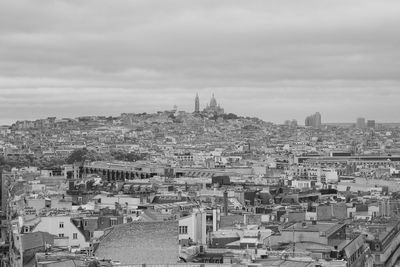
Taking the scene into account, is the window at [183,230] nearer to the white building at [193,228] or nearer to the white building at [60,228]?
the white building at [193,228]

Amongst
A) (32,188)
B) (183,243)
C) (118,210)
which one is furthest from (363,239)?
(32,188)

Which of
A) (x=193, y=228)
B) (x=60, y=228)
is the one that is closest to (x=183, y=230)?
(x=193, y=228)

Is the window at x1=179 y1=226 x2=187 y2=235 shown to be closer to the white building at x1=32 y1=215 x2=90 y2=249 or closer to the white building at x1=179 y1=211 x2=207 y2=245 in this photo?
the white building at x1=179 y1=211 x2=207 y2=245

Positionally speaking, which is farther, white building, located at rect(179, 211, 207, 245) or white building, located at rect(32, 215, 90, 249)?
white building, located at rect(32, 215, 90, 249)

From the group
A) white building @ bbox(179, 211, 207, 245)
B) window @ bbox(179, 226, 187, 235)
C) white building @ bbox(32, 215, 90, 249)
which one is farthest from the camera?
white building @ bbox(32, 215, 90, 249)

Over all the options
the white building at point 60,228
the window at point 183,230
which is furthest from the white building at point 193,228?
the white building at point 60,228

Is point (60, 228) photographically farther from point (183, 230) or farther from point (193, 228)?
point (193, 228)

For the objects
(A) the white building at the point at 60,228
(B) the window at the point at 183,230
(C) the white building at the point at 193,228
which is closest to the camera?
(C) the white building at the point at 193,228

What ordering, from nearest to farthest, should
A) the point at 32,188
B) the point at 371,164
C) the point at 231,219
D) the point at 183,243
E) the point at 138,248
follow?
the point at 138,248
the point at 183,243
the point at 231,219
the point at 32,188
the point at 371,164

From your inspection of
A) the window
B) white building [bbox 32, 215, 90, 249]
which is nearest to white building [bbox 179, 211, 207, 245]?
the window

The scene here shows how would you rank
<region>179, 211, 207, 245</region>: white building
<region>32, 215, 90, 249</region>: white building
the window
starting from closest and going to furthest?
<region>179, 211, 207, 245</region>: white building
the window
<region>32, 215, 90, 249</region>: white building

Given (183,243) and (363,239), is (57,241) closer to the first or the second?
(183,243)
